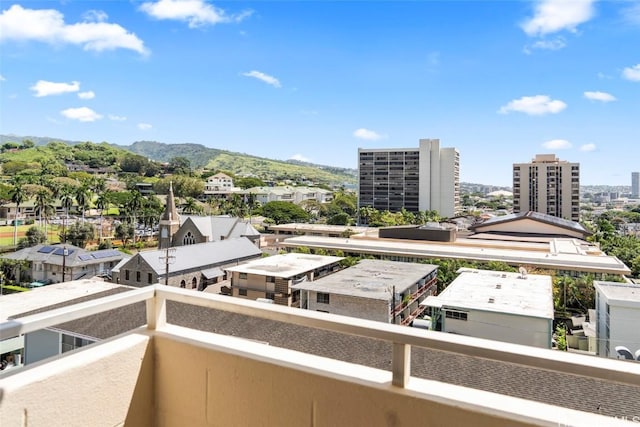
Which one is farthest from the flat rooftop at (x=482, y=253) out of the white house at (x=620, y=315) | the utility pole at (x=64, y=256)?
the utility pole at (x=64, y=256)

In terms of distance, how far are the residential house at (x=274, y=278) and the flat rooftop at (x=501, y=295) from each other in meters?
5.23

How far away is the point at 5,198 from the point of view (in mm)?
31938

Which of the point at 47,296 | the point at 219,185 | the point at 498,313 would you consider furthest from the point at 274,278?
the point at 219,185

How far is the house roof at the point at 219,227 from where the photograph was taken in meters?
23.3

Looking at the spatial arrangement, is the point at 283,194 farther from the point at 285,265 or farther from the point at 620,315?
the point at 620,315

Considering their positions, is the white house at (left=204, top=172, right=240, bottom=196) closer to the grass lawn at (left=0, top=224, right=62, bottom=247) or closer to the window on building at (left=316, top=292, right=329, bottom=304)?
the grass lawn at (left=0, top=224, right=62, bottom=247)

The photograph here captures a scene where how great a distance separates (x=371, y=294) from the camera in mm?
10344

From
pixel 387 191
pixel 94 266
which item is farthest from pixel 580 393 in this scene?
pixel 387 191

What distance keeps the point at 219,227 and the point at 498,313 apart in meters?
19.2

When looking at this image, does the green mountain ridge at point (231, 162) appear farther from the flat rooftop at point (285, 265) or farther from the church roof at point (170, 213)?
the flat rooftop at point (285, 265)

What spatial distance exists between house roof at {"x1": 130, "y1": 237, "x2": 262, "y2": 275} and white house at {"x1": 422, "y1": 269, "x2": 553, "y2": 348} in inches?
437

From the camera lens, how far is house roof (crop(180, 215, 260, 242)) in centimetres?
2328

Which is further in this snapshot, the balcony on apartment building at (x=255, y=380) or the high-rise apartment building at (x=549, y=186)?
the high-rise apartment building at (x=549, y=186)

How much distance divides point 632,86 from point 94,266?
3271 cm
